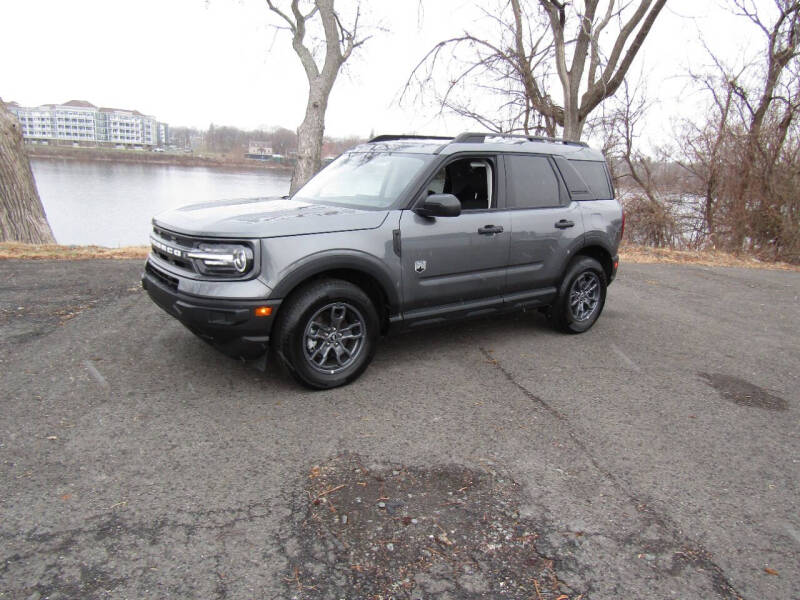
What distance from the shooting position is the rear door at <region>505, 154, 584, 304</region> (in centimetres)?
504

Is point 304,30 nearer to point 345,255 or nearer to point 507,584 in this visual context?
point 345,255

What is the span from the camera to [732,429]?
377cm

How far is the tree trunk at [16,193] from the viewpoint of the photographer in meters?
10.2

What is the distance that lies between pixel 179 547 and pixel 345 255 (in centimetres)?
217

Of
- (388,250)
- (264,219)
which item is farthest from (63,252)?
(388,250)

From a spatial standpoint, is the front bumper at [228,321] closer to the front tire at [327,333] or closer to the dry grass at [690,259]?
the front tire at [327,333]

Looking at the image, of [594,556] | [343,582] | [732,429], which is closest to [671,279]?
[732,429]

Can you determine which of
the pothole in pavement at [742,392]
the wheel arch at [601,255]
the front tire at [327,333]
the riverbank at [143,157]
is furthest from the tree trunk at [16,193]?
the riverbank at [143,157]

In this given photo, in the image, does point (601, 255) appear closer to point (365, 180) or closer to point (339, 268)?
point (365, 180)

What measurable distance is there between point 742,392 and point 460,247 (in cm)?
259

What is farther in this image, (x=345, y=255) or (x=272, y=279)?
(x=345, y=255)

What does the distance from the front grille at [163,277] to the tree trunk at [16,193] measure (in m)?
7.80

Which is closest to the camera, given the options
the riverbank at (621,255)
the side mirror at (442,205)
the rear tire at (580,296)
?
the side mirror at (442,205)

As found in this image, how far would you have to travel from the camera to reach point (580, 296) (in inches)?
227
